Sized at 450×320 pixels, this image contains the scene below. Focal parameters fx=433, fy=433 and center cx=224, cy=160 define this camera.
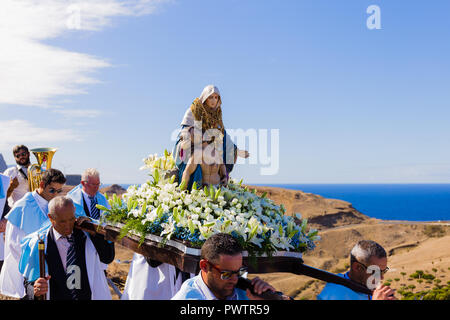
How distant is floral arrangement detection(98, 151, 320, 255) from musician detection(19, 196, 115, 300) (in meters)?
0.48

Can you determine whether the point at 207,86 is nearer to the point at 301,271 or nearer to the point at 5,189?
the point at 301,271

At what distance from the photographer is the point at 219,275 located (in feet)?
11.1

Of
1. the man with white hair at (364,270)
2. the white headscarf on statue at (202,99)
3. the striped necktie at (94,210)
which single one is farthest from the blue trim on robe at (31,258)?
the man with white hair at (364,270)

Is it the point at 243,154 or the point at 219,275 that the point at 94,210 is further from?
the point at 219,275

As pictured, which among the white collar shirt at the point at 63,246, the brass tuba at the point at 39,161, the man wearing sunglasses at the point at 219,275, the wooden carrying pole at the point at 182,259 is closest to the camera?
the man wearing sunglasses at the point at 219,275

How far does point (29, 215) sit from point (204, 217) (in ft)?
11.2

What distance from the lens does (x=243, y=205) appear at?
5910 mm

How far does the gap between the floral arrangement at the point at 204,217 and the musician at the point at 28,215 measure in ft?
4.15

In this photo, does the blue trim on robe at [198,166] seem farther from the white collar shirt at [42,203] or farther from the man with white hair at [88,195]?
the white collar shirt at [42,203]

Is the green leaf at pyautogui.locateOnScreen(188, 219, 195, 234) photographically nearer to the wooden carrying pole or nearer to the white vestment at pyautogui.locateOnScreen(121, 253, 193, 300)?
the wooden carrying pole

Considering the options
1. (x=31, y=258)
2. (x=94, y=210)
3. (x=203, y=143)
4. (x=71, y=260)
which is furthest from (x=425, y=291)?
(x=31, y=258)

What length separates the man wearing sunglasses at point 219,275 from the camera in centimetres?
335
